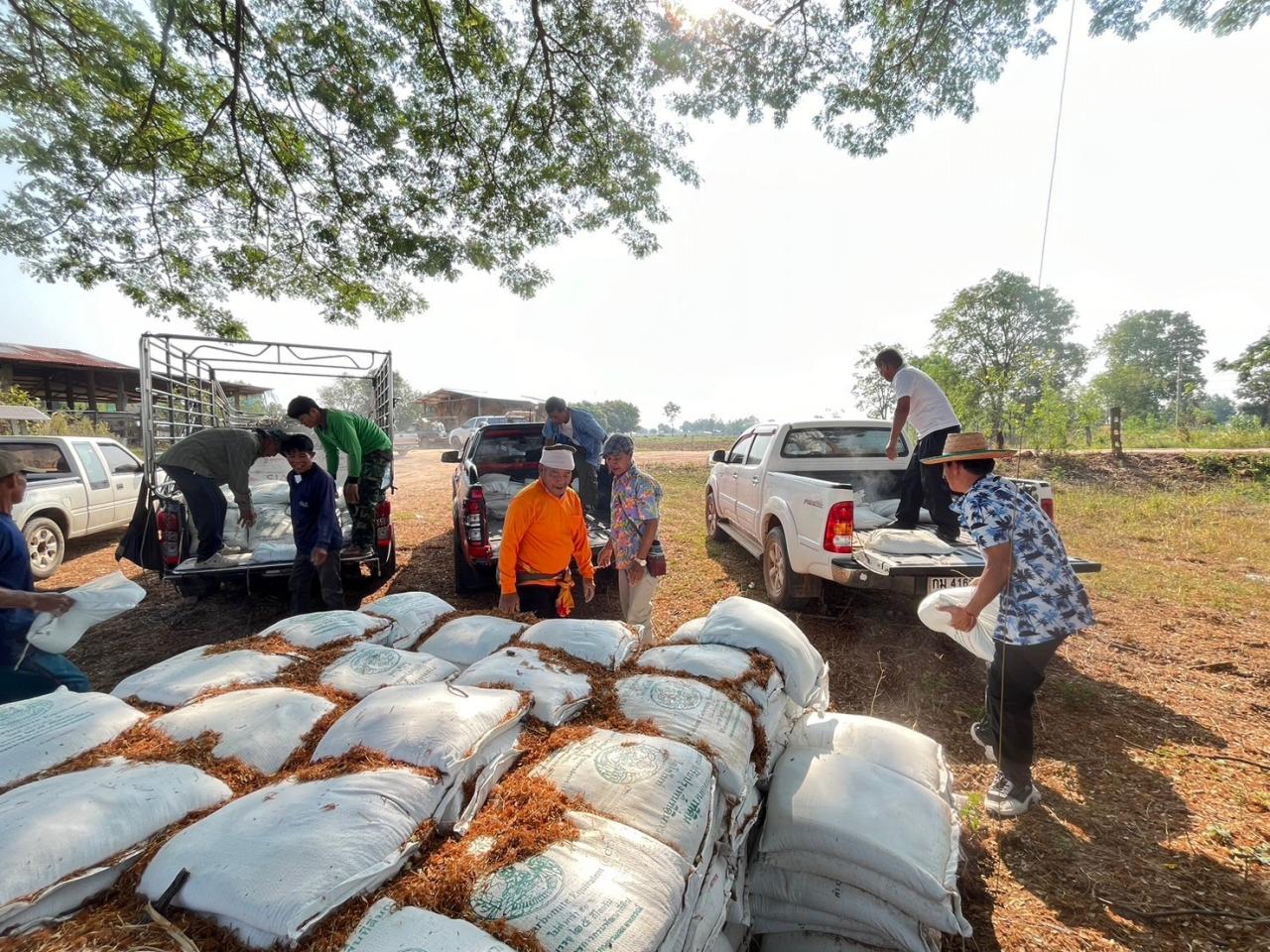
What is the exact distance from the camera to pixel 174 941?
100 cm

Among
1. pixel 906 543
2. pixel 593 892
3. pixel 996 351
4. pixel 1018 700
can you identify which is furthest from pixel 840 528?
pixel 996 351

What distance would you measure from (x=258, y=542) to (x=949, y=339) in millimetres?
29392

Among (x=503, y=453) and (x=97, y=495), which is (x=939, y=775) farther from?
(x=97, y=495)

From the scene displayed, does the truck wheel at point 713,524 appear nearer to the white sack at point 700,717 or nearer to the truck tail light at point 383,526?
the truck tail light at point 383,526

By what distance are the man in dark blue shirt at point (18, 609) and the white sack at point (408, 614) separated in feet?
4.32

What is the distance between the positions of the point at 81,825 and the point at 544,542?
2.25 meters

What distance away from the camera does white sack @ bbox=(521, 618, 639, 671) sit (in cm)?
228

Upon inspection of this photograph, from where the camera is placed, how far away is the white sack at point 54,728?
1450 millimetres

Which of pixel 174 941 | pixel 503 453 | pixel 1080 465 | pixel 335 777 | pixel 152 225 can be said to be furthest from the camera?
pixel 1080 465

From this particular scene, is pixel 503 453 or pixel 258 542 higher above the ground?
pixel 503 453

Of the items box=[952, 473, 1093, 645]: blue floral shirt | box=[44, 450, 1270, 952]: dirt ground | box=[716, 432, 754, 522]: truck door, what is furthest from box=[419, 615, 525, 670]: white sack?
box=[716, 432, 754, 522]: truck door

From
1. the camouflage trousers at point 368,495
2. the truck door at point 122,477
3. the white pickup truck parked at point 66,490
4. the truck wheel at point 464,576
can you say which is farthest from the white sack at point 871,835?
the truck door at point 122,477

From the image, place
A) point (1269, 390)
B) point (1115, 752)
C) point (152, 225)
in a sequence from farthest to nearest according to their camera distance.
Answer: point (1269, 390) < point (152, 225) < point (1115, 752)

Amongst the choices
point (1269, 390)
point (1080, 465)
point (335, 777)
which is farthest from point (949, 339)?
point (335, 777)
